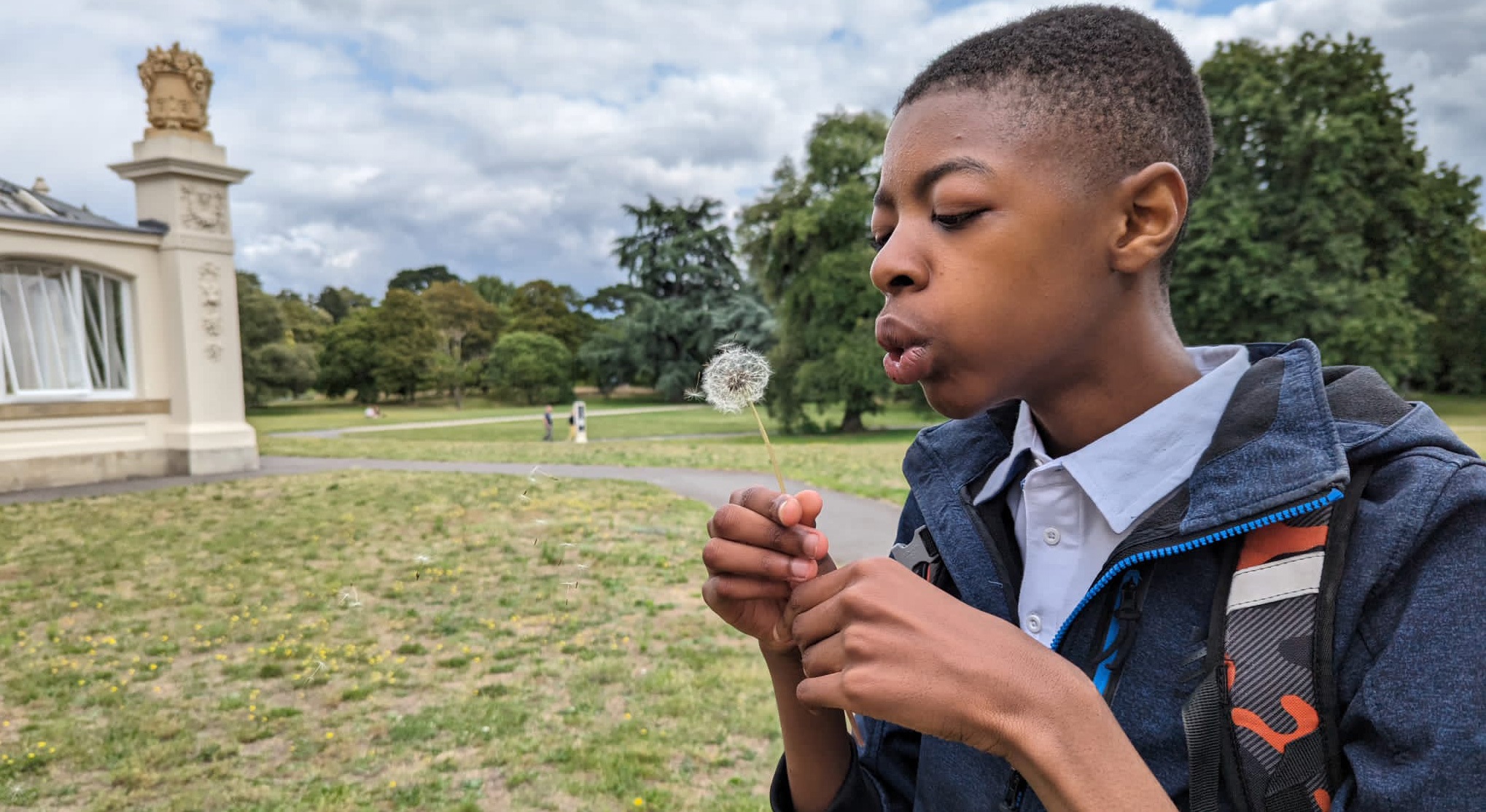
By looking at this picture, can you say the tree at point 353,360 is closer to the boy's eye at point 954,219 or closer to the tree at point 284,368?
the tree at point 284,368

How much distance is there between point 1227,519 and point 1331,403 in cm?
25

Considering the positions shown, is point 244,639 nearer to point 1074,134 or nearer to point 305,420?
point 1074,134

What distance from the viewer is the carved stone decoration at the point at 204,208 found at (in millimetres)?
15094

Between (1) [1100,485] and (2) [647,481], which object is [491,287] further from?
(1) [1100,485]

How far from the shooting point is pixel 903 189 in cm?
129

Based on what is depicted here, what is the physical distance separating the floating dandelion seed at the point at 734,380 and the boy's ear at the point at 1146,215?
678 mm

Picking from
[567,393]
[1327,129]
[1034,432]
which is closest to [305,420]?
[567,393]

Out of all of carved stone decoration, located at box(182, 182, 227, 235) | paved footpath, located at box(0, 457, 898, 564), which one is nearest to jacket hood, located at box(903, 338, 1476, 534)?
paved footpath, located at box(0, 457, 898, 564)

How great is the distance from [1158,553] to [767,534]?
1.74 ft

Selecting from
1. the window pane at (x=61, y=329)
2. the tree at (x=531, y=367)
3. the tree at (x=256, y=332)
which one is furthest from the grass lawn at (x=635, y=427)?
the tree at (x=256, y=332)

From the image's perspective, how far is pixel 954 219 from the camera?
1.25 meters

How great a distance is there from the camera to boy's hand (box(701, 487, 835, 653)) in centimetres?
131

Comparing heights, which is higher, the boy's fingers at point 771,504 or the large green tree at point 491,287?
the large green tree at point 491,287

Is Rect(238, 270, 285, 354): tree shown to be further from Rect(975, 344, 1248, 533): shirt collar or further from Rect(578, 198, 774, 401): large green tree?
Rect(975, 344, 1248, 533): shirt collar
